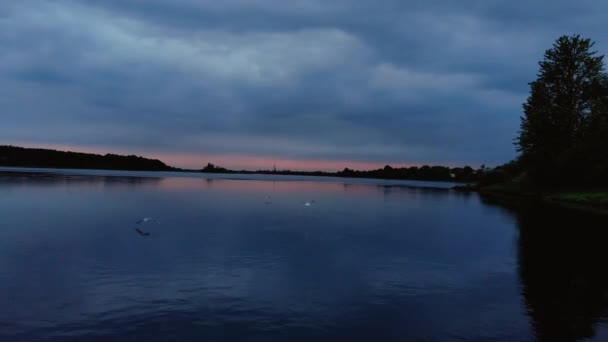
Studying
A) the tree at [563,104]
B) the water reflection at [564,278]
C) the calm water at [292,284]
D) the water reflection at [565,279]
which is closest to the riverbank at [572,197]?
the tree at [563,104]

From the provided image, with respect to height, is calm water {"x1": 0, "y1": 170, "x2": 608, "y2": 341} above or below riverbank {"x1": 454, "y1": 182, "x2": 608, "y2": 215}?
below

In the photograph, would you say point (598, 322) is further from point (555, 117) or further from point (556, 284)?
point (555, 117)

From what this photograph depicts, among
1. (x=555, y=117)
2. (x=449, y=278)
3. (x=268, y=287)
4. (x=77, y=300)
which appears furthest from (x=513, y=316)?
(x=555, y=117)

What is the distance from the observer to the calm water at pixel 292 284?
41.4ft

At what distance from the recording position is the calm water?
1261 centimetres

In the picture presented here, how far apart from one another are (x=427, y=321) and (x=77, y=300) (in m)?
13.1

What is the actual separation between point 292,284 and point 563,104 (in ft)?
254

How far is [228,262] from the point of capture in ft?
70.7

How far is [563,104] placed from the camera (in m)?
73.8

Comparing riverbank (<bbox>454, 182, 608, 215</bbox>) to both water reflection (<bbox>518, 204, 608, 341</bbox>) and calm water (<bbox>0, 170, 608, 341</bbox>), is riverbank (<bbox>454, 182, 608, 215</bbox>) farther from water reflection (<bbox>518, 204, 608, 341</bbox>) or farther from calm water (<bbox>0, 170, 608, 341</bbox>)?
calm water (<bbox>0, 170, 608, 341</bbox>)

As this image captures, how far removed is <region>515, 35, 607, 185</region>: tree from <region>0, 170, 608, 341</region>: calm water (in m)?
45.6

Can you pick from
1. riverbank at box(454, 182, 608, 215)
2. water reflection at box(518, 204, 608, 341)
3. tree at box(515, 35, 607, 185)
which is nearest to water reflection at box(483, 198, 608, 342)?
water reflection at box(518, 204, 608, 341)

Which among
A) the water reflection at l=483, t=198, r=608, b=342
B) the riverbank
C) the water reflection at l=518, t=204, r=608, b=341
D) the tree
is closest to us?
the water reflection at l=483, t=198, r=608, b=342

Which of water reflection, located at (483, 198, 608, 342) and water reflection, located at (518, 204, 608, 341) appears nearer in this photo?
water reflection, located at (483, 198, 608, 342)
